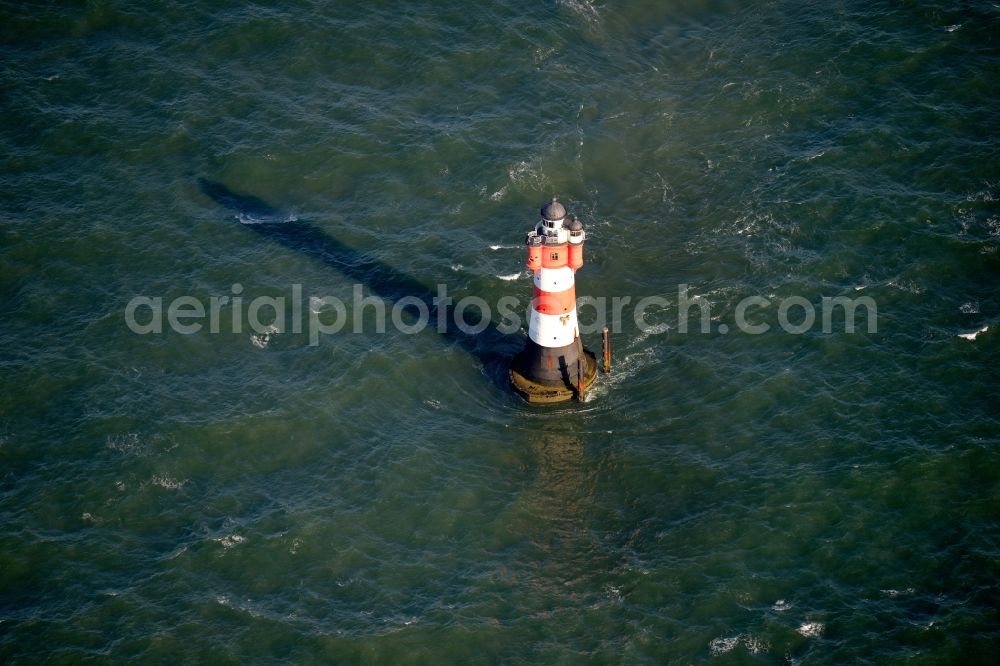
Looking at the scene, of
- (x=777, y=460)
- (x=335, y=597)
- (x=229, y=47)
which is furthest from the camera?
(x=229, y=47)

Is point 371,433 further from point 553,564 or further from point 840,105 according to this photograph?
point 840,105

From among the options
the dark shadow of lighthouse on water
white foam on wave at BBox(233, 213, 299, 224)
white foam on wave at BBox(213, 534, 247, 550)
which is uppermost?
white foam on wave at BBox(233, 213, 299, 224)

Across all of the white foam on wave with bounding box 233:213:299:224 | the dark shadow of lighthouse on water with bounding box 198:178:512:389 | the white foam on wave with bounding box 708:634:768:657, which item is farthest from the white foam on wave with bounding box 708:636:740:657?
the white foam on wave with bounding box 233:213:299:224

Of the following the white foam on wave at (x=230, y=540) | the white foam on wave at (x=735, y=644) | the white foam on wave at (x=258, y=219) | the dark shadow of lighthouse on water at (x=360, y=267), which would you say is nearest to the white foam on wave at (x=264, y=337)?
the dark shadow of lighthouse on water at (x=360, y=267)

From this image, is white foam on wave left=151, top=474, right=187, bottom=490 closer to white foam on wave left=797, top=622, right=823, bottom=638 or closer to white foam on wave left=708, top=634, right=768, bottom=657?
white foam on wave left=708, top=634, right=768, bottom=657

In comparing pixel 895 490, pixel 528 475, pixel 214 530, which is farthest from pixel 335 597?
pixel 895 490

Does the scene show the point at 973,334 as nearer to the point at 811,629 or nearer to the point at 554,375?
the point at 811,629

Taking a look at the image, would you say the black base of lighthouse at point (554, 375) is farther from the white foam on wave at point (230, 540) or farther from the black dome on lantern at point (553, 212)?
the white foam on wave at point (230, 540)
